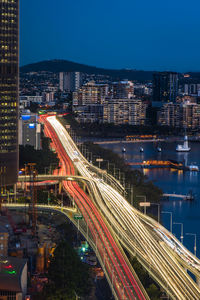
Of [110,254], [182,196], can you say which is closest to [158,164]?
[182,196]

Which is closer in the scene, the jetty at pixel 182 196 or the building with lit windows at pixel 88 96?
the jetty at pixel 182 196

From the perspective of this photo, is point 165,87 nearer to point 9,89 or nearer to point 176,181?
point 176,181

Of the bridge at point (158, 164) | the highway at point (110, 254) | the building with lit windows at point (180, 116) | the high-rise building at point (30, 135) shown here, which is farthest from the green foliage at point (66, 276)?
the building with lit windows at point (180, 116)

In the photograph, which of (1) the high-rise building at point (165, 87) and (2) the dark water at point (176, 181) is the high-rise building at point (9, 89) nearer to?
(2) the dark water at point (176, 181)

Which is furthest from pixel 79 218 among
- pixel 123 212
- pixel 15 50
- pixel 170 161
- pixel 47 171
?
pixel 170 161

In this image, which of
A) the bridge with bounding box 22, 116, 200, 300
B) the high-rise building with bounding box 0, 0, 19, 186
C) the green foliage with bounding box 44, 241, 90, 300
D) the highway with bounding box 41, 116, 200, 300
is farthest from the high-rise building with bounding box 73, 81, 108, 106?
the green foliage with bounding box 44, 241, 90, 300

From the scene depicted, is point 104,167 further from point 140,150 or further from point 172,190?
point 140,150
